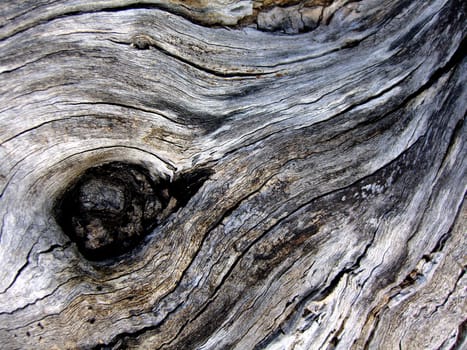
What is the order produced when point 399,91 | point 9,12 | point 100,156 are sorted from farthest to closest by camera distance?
point 399,91 < point 100,156 < point 9,12

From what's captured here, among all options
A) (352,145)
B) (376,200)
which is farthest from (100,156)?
(376,200)

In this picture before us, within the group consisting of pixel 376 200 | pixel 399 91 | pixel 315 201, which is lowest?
pixel 376 200

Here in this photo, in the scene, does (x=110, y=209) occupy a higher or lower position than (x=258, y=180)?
higher

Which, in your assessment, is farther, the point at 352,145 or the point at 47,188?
the point at 352,145

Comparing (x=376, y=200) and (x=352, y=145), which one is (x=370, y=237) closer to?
(x=376, y=200)

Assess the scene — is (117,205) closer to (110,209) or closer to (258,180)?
Result: (110,209)

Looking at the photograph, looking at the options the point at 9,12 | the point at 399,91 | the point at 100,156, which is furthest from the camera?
the point at 399,91

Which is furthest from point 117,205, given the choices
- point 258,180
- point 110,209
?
point 258,180

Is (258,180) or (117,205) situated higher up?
(117,205)
